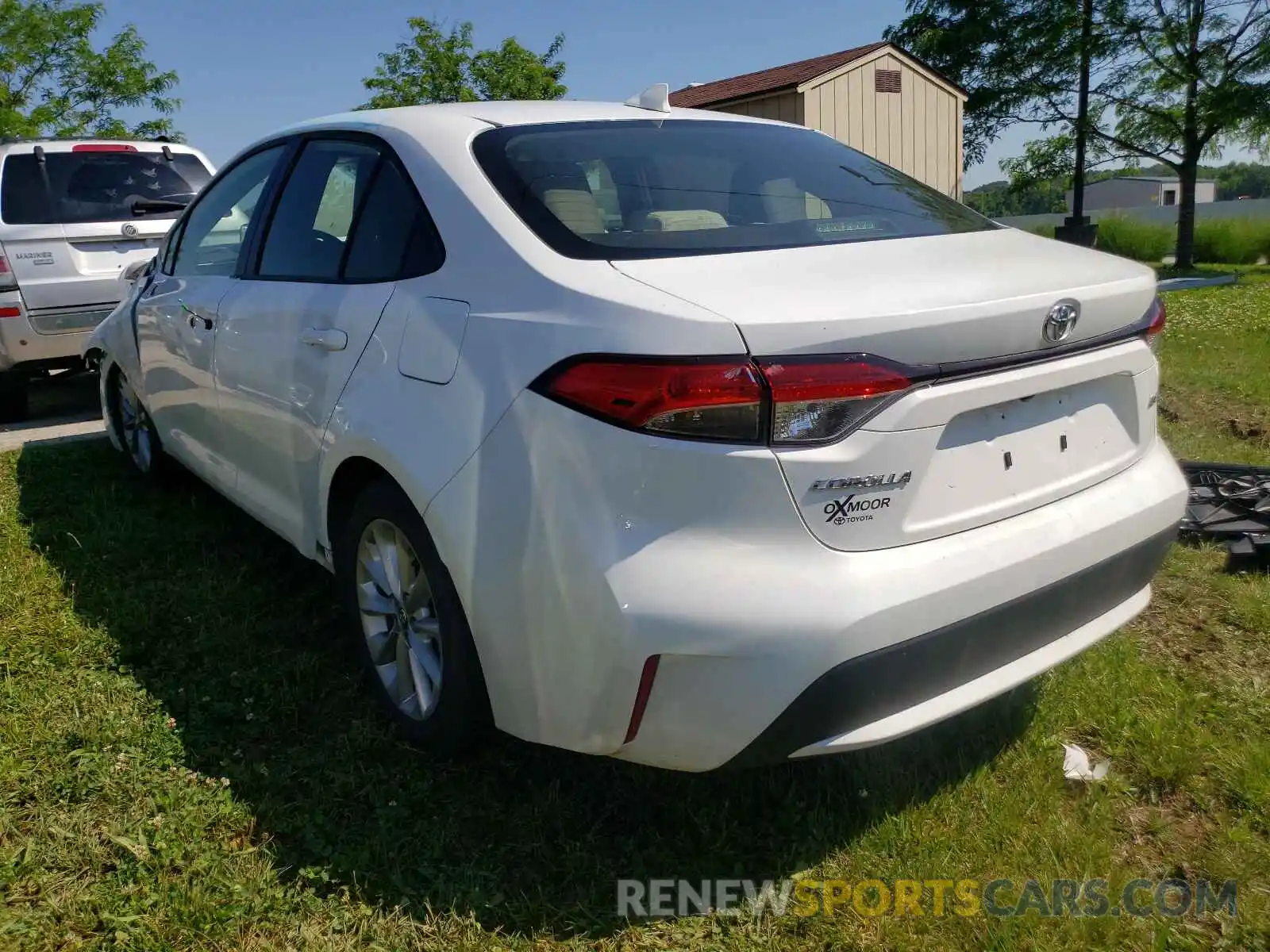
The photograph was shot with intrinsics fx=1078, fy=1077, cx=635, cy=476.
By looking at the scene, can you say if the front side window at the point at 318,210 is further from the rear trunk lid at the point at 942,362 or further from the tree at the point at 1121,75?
the tree at the point at 1121,75

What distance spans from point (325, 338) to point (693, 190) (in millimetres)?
1049

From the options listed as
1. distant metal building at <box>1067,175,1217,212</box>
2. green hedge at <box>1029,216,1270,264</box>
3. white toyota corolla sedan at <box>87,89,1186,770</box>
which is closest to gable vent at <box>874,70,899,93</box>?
green hedge at <box>1029,216,1270,264</box>

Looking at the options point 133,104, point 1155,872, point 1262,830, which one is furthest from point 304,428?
point 133,104

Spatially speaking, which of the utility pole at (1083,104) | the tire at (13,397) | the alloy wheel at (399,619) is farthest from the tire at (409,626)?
the utility pole at (1083,104)

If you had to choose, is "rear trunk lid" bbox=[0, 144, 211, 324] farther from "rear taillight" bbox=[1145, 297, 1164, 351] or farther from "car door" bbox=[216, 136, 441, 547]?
"rear taillight" bbox=[1145, 297, 1164, 351]

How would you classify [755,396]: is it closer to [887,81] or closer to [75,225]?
[75,225]

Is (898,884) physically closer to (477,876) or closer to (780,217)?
(477,876)

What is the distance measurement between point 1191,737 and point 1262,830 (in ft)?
1.17

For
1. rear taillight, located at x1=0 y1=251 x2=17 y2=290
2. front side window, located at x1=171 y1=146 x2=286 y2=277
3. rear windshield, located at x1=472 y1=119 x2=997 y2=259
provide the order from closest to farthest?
rear windshield, located at x1=472 y1=119 x2=997 y2=259, front side window, located at x1=171 y1=146 x2=286 y2=277, rear taillight, located at x1=0 y1=251 x2=17 y2=290

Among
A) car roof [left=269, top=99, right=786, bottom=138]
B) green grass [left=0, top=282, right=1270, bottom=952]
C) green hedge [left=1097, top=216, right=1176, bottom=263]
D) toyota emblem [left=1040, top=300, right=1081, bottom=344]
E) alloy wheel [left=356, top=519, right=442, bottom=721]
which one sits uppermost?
car roof [left=269, top=99, right=786, bottom=138]

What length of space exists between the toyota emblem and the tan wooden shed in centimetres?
1288

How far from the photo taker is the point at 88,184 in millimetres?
7016

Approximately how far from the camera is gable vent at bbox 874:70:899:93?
15.8 m

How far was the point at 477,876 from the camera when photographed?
2.38 metres
